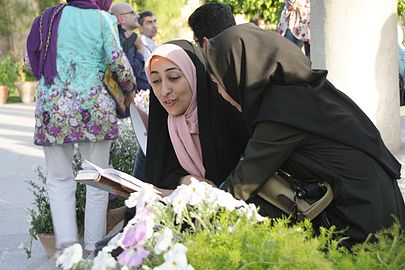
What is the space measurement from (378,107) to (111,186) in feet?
9.33

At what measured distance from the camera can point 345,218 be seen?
8.91 feet

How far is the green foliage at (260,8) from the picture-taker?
669 inches

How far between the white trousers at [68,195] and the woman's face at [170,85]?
1193 millimetres

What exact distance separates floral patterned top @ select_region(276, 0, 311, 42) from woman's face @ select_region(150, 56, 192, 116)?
4.68 meters

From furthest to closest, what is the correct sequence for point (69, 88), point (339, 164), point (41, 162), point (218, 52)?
point (41, 162) < point (69, 88) < point (218, 52) < point (339, 164)

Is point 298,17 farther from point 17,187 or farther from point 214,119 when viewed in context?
point 214,119

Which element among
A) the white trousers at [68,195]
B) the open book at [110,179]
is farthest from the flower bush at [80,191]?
the open book at [110,179]

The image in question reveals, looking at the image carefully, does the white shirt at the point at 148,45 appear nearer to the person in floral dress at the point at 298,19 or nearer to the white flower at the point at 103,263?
the person in floral dress at the point at 298,19

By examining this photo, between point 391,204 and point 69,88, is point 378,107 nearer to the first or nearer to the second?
point 69,88

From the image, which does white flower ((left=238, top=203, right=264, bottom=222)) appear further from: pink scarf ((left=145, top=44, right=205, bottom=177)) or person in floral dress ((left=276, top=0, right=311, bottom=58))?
person in floral dress ((left=276, top=0, right=311, bottom=58))

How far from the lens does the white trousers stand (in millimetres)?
4684

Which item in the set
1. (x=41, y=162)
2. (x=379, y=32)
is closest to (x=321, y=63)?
(x=379, y=32)

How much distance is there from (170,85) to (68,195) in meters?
1.51

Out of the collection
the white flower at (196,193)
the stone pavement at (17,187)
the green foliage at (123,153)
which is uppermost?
the white flower at (196,193)
